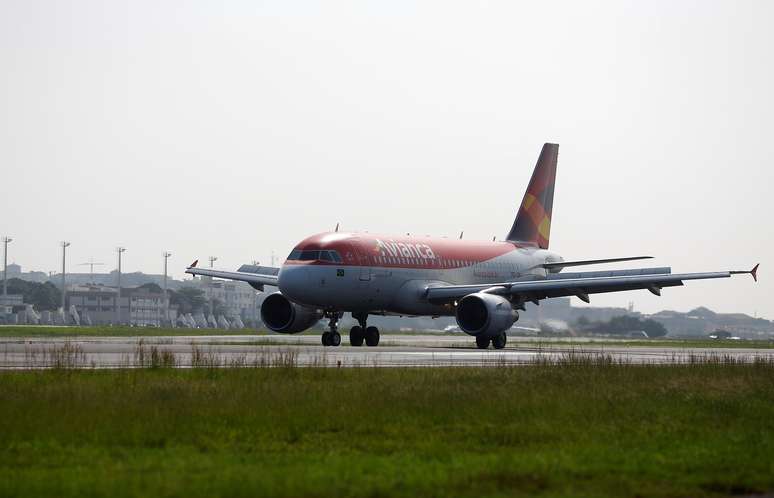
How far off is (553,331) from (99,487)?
70.3 meters

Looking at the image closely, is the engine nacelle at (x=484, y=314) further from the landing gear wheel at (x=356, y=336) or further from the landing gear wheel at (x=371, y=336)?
the landing gear wheel at (x=356, y=336)

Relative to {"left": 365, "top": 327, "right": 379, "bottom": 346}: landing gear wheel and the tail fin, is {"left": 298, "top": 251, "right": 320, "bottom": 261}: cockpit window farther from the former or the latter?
the tail fin

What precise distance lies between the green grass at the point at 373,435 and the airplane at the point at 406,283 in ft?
64.6

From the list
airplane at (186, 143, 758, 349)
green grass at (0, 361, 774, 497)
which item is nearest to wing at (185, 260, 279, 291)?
airplane at (186, 143, 758, 349)

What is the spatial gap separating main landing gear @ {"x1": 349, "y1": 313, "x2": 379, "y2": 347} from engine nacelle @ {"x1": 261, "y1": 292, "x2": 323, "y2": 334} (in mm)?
1545

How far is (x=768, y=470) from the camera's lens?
13.9 metres

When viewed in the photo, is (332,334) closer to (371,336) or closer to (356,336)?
(356,336)

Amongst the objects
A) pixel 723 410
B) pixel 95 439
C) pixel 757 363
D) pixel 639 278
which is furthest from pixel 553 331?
pixel 95 439

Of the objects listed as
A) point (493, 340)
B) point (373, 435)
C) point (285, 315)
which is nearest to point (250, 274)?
point (285, 315)

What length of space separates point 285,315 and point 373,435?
3264 cm

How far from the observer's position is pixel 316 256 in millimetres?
44938

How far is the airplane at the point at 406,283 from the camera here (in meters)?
44.9

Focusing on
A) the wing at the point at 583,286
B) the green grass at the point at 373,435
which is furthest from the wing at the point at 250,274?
the green grass at the point at 373,435

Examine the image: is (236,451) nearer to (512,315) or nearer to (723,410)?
(723,410)
